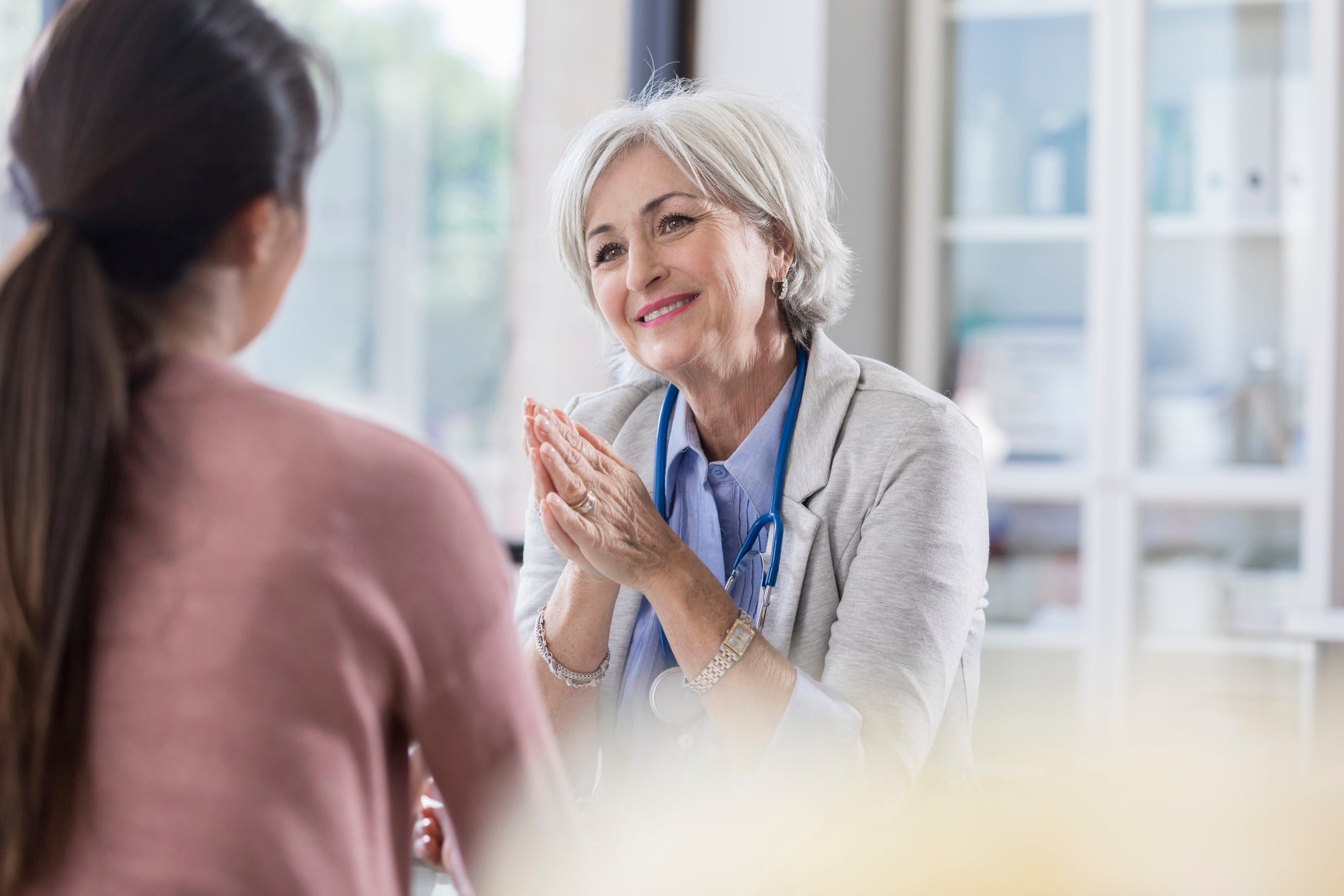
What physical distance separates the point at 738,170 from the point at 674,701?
26.3 inches

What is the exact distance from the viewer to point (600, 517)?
1.25 meters

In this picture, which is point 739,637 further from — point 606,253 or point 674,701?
point 606,253

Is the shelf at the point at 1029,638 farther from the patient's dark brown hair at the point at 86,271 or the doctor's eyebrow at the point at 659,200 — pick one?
the patient's dark brown hair at the point at 86,271

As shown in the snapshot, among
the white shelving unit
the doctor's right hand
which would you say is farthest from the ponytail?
the white shelving unit

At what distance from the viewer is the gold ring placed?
124 cm

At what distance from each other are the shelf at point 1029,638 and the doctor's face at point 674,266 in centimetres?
207

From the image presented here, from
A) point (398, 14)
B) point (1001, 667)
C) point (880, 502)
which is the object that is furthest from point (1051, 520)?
point (398, 14)

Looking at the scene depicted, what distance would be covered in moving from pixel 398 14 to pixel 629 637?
3.99 meters

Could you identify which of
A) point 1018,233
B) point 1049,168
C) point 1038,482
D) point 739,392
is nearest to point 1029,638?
point 1038,482

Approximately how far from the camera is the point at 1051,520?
328 centimetres

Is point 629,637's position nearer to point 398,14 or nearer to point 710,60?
point 710,60

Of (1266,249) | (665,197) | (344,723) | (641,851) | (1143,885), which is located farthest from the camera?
(1266,249)

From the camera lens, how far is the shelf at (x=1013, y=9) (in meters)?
3.18

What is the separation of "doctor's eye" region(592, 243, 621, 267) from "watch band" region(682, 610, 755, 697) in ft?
1.80
